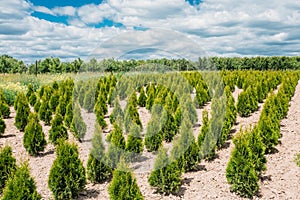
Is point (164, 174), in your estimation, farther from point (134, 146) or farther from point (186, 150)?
point (134, 146)

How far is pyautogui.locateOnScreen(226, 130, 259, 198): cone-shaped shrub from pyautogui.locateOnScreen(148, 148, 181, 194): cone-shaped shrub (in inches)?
49.3

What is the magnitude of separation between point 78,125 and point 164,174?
4098mm

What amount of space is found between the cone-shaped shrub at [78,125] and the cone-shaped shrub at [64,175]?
3104 mm

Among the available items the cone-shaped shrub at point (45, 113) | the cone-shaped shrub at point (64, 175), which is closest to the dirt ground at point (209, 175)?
the cone-shaped shrub at point (64, 175)

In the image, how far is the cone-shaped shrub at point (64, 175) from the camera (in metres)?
6.66

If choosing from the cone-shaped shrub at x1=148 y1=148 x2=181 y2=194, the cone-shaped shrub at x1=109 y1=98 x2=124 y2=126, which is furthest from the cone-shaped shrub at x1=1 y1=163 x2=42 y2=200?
the cone-shaped shrub at x1=109 y1=98 x2=124 y2=126

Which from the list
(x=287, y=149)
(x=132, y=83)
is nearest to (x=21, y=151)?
(x=132, y=83)

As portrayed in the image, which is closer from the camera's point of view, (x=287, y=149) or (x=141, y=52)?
(x=141, y=52)

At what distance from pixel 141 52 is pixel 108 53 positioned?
0.82m

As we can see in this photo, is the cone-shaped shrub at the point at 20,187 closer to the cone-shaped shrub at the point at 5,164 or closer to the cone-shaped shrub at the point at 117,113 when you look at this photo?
the cone-shaped shrub at the point at 5,164

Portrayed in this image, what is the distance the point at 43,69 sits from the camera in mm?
47656

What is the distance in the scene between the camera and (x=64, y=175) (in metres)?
6.70

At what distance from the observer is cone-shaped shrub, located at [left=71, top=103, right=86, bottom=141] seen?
9.88 meters

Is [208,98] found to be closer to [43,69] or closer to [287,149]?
[287,149]
